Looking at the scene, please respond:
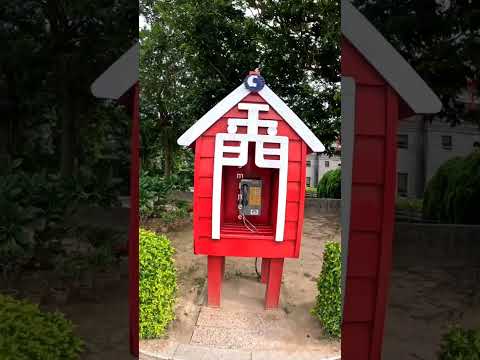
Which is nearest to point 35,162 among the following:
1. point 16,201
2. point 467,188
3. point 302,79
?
point 16,201

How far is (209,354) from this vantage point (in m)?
2.11

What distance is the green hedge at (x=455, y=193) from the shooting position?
2.76 m

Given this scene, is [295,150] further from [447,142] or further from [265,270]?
[447,142]

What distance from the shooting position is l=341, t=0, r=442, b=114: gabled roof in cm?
195

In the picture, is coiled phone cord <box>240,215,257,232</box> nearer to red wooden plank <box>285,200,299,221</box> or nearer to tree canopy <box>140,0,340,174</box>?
red wooden plank <box>285,200,299,221</box>

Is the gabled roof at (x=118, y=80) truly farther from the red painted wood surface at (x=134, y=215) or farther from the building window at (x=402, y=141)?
the building window at (x=402, y=141)

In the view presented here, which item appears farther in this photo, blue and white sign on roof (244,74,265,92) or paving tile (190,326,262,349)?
paving tile (190,326,262,349)

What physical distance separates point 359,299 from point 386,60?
3.88ft

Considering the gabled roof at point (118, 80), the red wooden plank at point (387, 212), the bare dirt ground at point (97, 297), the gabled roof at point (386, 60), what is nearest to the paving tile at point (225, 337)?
the red wooden plank at point (387, 212)

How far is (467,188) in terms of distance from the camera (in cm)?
300

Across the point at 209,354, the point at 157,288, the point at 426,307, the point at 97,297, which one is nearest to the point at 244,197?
the point at 157,288

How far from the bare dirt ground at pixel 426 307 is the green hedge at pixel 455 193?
0.37 metres

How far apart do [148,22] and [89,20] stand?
6.18 feet

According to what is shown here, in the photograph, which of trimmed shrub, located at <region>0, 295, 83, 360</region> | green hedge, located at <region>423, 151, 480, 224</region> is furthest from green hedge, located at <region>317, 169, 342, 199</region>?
trimmed shrub, located at <region>0, 295, 83, 360</region>
